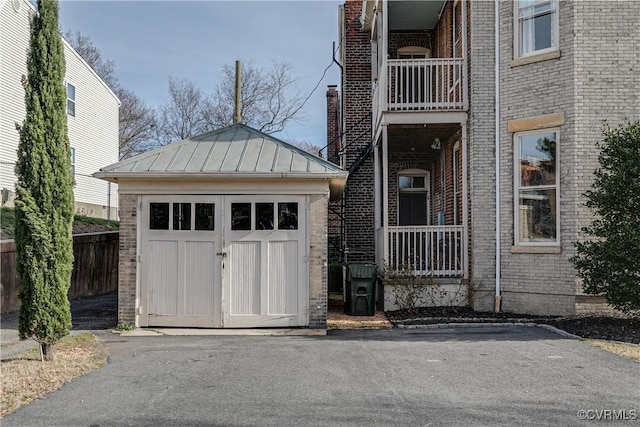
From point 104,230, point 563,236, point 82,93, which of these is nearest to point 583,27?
point 563,236

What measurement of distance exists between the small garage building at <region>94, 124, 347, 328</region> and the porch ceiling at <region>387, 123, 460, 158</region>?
369 centimetres

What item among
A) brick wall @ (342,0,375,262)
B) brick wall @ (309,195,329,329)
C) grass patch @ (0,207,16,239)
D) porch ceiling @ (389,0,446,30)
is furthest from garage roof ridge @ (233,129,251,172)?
grass patch @ (0,207,16,239)

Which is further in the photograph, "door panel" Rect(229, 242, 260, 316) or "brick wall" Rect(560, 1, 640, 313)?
"brick wall" Rect(560, 1, 640, 313)

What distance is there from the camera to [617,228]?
8.36 metres

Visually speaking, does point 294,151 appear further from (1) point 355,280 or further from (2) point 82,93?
(2) point 82,93

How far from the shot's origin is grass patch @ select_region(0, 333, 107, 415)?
17.3ft

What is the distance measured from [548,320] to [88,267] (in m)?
11.7

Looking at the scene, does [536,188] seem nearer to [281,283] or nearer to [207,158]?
[281,283]

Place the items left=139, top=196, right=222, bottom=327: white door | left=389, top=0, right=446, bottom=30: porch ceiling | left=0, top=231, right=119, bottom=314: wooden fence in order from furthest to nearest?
left=389, top=0, right=446, bottom=30: porch ceiling
left=0, top=231, right=119, bottom=314: wooden fence
left=139, top=196, right=222, bottom=327: white door

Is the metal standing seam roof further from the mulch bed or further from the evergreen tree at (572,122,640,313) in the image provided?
the evergreen tree at (572,122,640,313)

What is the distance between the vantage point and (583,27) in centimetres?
973

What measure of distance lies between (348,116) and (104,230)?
909cm

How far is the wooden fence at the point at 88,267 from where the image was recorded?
10.8 meters

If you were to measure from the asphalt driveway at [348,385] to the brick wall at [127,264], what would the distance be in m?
0.94
